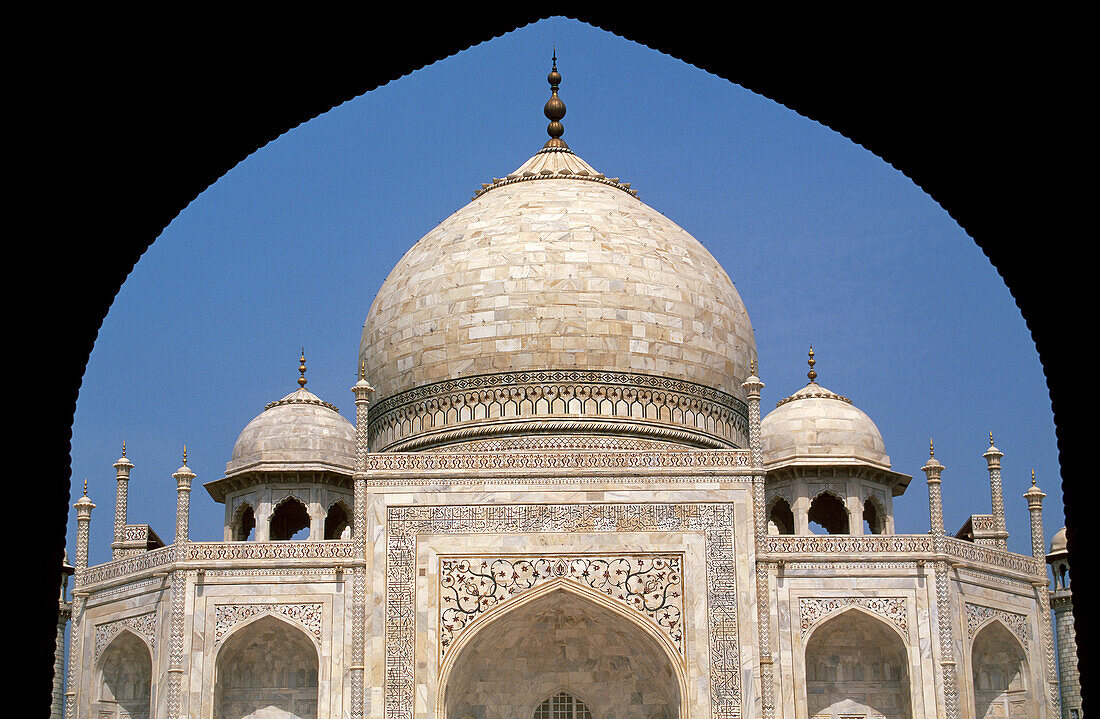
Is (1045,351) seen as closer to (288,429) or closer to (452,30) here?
(452,30)

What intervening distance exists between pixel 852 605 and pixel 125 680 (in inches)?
357

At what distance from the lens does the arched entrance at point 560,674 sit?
20219mm

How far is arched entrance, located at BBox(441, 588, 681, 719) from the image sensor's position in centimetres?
2022

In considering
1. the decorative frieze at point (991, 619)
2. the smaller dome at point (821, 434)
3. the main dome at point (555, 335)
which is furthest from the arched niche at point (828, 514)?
the decorative frieze at point (991, 619)

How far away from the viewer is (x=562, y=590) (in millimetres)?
19672

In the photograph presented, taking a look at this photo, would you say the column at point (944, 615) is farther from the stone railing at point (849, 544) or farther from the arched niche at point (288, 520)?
the arched niche at point (288, 520)

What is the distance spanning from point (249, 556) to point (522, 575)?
3294mm

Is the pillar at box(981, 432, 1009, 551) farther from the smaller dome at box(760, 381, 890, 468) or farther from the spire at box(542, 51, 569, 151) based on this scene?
the spire at box(542, 51, 569, 151)

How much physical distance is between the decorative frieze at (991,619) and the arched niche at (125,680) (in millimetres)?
10051

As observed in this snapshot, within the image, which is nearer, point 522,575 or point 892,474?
point 522,575

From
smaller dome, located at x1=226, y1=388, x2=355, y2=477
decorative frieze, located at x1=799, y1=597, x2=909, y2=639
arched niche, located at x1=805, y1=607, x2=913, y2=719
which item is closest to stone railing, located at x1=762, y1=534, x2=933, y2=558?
decorative frieze, located at x1=799, y1=597, x2=909, y2=639

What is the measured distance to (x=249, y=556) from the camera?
20078 millimetres

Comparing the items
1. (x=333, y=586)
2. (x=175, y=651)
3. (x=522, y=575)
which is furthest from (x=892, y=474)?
(x=175, y=651)

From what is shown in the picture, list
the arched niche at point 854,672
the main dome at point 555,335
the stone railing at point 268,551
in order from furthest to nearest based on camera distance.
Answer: the main dome at point 555,335
the arched niche at point 854,672
the stone railing at point 268,551
